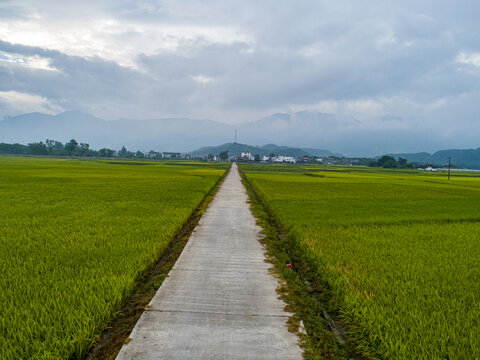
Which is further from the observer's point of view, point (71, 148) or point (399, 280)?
point (71, 148)

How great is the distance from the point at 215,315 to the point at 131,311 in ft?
4.35

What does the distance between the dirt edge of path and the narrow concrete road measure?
0.55ft

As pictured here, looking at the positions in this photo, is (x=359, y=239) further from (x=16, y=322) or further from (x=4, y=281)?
(x=4, y=281)

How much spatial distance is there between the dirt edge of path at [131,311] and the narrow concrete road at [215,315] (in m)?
0.17

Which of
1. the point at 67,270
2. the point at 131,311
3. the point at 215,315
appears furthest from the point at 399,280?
the point at 67,270

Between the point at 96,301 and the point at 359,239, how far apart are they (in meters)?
6.97

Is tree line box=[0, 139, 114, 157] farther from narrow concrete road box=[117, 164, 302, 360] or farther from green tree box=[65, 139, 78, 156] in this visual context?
narrow concrete road box=[117, 164, 302, 360]

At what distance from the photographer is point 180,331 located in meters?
3.41

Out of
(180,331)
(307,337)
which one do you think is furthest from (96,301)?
(307,337)

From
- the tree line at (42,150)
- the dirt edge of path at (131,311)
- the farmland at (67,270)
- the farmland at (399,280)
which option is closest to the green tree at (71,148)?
the tree line at (42,150)

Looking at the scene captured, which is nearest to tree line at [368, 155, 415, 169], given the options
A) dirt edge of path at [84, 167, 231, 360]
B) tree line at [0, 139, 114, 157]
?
dirt edge of path at [84, 167, 231, 360]

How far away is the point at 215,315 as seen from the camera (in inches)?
150

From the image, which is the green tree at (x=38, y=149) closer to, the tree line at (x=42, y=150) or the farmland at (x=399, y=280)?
the tree line at (x=42, y=150)

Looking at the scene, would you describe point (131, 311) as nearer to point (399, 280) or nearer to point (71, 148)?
point (399, 280)
